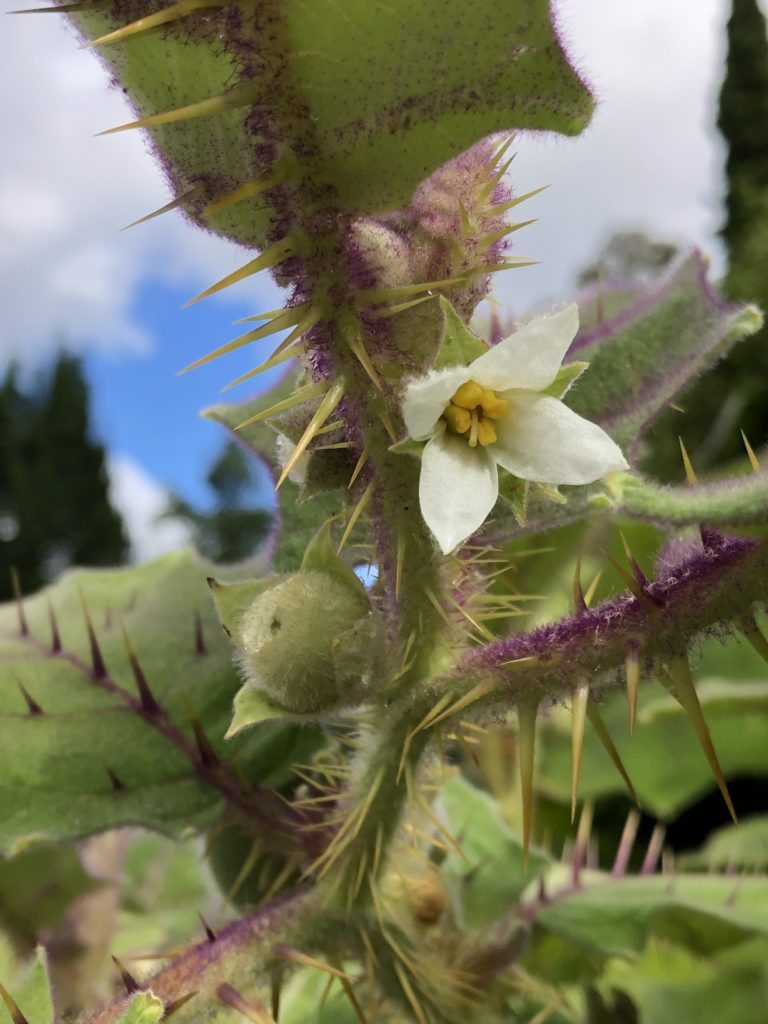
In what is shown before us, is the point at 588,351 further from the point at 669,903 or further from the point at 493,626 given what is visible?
the point at 669,903

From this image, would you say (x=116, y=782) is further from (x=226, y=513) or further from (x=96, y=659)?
(x=226, y=513)

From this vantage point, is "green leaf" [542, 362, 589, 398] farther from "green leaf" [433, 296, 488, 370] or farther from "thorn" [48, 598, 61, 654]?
"thorn" [48, 598, 61, 654]

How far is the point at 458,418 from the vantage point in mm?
435

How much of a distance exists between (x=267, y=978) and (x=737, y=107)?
9.01 metres

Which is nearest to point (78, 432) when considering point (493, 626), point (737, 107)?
point (737, 107)

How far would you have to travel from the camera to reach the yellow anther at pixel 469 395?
0.43 m

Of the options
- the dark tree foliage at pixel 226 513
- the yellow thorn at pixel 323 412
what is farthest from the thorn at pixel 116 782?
the dark tree foliage at pixel 226 513

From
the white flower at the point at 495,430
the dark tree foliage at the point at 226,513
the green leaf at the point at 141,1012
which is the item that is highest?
the white flower at the point at 495,430

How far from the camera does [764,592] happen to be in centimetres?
43

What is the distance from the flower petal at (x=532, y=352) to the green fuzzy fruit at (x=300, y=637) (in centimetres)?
14

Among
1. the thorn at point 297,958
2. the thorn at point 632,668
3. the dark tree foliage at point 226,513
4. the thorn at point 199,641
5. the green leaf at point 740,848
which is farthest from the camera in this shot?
the dark tree foliage at point 226,513

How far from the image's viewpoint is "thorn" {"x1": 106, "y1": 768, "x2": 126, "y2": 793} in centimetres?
70

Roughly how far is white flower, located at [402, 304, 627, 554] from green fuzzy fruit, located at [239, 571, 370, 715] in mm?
101

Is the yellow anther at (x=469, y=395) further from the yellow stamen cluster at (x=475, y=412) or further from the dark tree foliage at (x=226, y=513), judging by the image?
the dark tree foliage at (x=226, y=513)
